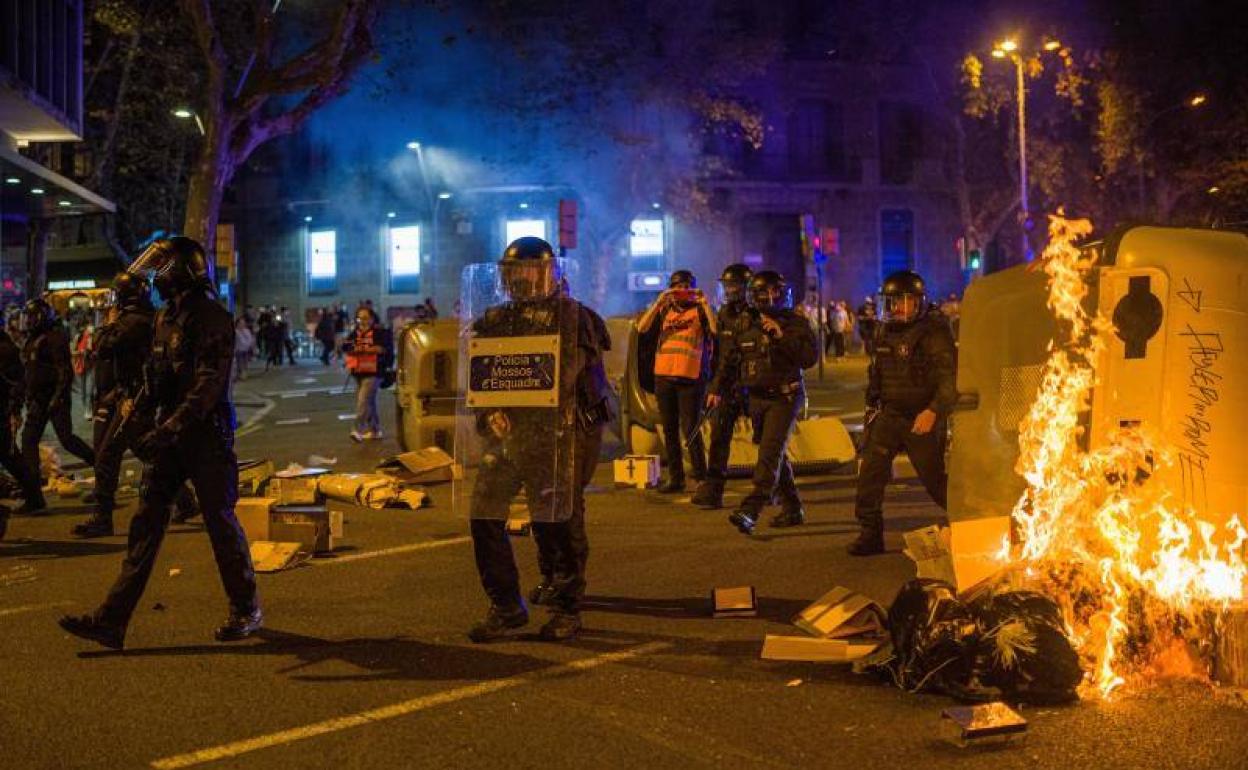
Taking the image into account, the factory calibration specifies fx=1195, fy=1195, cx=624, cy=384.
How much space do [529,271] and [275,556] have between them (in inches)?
113

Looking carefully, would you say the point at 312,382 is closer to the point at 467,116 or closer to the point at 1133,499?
the point at 467,116

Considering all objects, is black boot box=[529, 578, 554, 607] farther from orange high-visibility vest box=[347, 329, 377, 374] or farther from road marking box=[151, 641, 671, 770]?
orange high-visibility vest box=[347, 329, 377, 374]

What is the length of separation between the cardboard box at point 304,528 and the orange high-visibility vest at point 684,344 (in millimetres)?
2993

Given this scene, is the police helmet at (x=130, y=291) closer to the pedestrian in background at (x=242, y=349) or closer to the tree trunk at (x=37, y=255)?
the tree trunk at (x=37, y=255)

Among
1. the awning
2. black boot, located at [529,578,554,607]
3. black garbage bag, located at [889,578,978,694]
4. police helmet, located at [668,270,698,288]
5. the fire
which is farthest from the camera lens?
the awning

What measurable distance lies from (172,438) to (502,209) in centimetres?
3617

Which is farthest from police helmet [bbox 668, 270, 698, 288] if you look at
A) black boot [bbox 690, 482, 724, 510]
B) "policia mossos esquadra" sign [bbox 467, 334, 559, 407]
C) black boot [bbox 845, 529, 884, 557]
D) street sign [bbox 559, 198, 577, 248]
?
street sign [bbox 559, 198, 577, 248]

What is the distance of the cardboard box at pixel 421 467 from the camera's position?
10250 millimetres

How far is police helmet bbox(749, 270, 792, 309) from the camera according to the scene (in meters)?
7.95

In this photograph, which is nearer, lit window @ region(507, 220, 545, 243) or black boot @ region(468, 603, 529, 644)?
black boot @ region(468, 603, 529, 644)

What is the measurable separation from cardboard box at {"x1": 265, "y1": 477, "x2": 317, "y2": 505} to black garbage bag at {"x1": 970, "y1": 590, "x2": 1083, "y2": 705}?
628cm

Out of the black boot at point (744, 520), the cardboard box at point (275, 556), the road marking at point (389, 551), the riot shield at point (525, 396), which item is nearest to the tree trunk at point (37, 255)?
the road marking at point (389, 551)

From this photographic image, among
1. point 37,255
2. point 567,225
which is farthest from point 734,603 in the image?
point 37,255

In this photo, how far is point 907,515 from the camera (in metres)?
8.50
